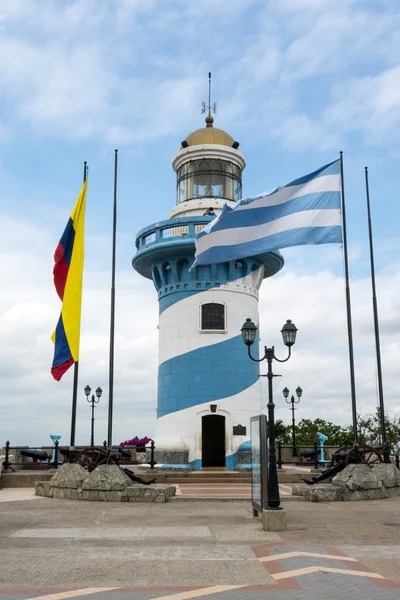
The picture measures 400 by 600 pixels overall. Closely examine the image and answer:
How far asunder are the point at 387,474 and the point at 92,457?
8685 millimetres

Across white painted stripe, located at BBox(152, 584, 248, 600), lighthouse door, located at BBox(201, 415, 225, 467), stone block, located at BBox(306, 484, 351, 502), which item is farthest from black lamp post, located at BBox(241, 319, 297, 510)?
lighthouse door, located at BBox(201, 415, 225, 467)

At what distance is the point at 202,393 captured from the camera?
25.8m

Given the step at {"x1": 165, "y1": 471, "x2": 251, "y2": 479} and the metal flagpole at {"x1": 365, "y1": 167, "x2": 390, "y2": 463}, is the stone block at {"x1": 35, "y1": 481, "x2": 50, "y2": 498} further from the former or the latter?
the metal flagpole at {"x1": 365, "y1": 167, "x2": 390, "y2": 463}

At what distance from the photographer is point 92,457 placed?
1995 centimetres

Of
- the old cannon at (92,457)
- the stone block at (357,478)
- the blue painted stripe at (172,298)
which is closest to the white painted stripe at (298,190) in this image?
the stone block at (357,478)

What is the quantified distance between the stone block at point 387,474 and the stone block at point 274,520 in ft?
24.0

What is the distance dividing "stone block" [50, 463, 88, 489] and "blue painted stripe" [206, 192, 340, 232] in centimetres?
735

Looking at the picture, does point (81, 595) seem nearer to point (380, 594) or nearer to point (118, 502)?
point (380, 594)

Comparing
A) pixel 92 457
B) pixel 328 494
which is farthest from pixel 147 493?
pixel 328 494

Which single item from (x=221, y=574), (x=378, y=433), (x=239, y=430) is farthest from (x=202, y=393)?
(x=378, y=433)

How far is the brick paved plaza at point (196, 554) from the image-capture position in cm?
761

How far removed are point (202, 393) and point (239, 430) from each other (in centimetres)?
203

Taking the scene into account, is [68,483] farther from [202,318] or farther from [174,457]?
[202,318]

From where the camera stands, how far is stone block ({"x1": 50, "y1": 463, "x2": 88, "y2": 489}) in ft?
58.9
